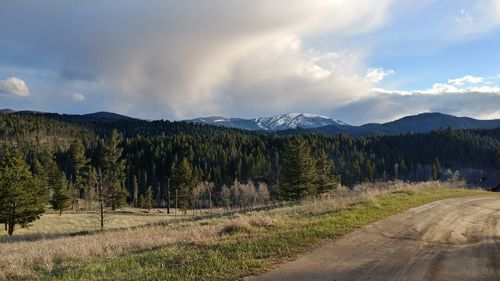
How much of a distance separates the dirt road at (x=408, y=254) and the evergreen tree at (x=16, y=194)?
47.7 m

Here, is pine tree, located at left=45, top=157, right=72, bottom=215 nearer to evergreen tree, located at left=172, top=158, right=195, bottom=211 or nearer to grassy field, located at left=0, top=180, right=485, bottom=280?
evergreen tree, located at left=172, top=158, right=195, bottom=211

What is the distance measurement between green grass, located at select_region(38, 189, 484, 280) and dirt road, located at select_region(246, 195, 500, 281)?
62 cm

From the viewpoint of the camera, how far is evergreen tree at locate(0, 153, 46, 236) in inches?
1927

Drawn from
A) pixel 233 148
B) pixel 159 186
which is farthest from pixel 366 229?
pixel 233 148

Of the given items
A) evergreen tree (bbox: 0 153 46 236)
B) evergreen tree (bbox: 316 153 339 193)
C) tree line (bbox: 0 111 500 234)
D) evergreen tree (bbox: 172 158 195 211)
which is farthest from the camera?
evergreen tree (bbox: 172 158 195 211)

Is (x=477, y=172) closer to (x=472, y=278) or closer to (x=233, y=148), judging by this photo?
(x=233, y=148)

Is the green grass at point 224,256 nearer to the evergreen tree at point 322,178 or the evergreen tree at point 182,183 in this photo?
the evergreen tree at point 322,178

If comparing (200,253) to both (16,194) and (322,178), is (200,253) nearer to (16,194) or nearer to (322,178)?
(16,194)

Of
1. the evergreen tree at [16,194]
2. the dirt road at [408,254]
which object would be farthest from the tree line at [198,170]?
the dirt road at [408,254]

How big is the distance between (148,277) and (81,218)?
61.4 metres

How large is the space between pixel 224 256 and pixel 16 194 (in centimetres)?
4801

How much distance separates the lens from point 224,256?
408 inches

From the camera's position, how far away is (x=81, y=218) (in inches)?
2530

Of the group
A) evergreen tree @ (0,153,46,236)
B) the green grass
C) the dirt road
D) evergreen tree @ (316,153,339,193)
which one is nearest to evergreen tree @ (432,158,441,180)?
evergreen tree @ (316,153,339,193)
